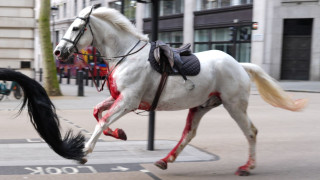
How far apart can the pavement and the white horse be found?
0.41m

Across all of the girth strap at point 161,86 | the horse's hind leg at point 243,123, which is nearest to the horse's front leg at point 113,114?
the girth strap at point 161,86

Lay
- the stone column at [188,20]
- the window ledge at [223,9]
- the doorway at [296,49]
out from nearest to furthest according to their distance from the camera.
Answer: the doorway at [296,49], the window ledge at [223,9], the stone column at [188,20]

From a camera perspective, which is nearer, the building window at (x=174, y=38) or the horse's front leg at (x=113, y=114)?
the horse's front leg at (x=113, y=114)

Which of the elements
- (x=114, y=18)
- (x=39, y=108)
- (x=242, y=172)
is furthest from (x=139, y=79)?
(x=242, y=172)

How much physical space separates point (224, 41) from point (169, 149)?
23.8 meters

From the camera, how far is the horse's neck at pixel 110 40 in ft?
16.3

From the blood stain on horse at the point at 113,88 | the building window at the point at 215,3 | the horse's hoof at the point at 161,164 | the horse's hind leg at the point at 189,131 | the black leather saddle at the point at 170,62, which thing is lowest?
the horse's hoof at the point at 161,164

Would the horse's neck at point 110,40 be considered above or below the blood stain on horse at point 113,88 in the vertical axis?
above

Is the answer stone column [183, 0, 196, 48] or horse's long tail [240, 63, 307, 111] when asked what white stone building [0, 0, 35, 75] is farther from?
stone column [183, 0, 196, 48]

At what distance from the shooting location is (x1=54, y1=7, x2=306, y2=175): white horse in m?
4.73

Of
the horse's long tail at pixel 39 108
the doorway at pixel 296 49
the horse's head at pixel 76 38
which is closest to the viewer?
the horse's long tail at pixel 39 108

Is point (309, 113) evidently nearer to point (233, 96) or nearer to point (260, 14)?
point (233, 96)

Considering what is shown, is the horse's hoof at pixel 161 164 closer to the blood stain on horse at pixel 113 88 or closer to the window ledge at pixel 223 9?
the blood stain on horse at pixel 113 88

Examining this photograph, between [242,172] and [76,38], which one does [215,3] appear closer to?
[242,172]
